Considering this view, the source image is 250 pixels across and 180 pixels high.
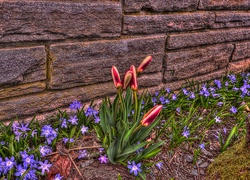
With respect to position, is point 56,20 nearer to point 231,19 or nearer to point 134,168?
point 134,168

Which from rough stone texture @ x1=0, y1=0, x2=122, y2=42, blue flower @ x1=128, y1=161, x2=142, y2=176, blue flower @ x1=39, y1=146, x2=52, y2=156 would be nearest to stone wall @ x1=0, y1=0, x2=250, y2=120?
rough stone texture @ x1=0, y1=0, x2=122, y2=42

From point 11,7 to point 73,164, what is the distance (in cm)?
108

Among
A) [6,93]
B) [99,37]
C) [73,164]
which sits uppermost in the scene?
[99,37]

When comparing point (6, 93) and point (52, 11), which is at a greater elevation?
point (52, 11)

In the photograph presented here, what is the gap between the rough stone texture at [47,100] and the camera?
77.3 inches

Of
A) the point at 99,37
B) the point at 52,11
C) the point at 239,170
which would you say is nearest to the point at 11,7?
the point at 52,11

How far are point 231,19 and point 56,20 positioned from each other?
189cm

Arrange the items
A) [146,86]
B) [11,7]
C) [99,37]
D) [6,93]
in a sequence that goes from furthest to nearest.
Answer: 1. [146,86]
2. [99,37]
3. [6,93]
4. [11,7]

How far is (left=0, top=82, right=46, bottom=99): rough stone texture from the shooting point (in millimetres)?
1896

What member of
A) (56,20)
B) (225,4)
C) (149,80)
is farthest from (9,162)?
(225,4)

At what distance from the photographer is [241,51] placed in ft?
10.6

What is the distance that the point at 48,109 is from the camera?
84.3 inches

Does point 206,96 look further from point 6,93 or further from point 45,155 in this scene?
point 6,93

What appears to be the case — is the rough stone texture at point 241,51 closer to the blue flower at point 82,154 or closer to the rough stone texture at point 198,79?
the rough stone texture at point 198,79
